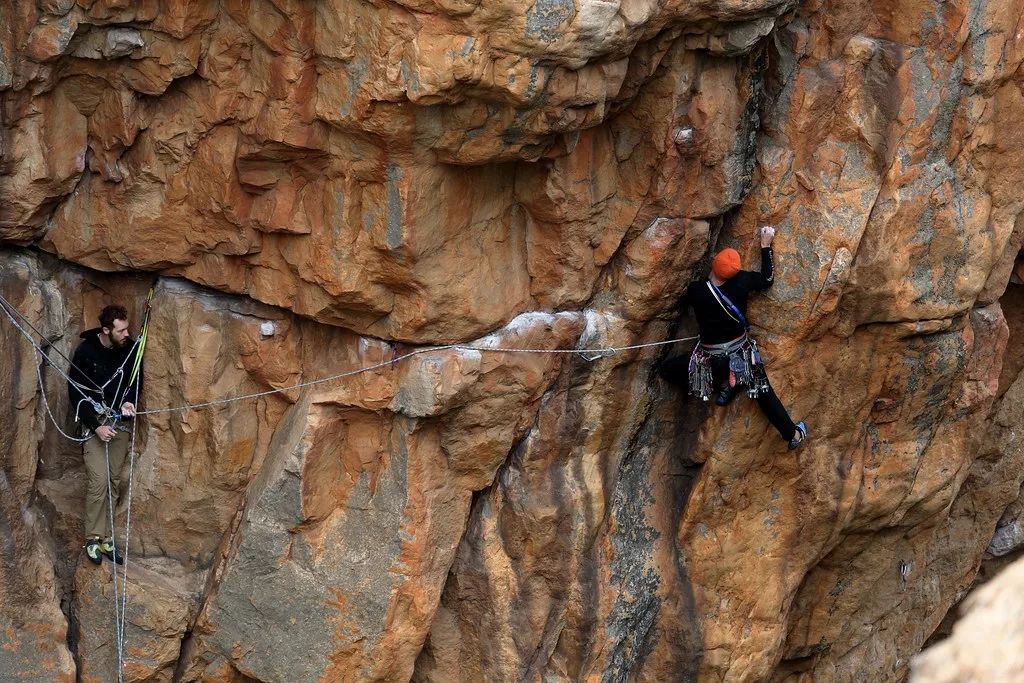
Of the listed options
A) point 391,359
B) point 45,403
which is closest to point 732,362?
point 391,359

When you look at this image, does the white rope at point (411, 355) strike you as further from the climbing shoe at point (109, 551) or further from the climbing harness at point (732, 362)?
the climbing shoe at point (109, 551)

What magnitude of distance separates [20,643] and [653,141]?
5763mm

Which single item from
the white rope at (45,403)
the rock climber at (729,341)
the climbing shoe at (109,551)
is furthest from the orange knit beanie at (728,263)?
the climbing shoe at (109,551)

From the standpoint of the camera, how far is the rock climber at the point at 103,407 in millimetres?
8836

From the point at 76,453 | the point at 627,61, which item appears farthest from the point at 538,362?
the point at 76,453

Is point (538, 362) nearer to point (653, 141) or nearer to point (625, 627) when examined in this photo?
point (653, 141)

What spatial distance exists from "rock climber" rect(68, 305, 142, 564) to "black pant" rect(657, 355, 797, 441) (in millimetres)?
4025

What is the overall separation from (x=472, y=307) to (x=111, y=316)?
2565 mm

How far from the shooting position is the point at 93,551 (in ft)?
A: 30.0

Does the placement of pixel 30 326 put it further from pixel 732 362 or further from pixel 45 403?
pixel 732 362

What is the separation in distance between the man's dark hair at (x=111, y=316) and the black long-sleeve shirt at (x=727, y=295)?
413cm

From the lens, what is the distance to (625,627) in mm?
10008

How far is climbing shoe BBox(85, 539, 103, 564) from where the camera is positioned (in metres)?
9.15

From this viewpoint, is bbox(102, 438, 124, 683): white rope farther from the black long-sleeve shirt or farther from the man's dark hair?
the black long-sleeve shirt
